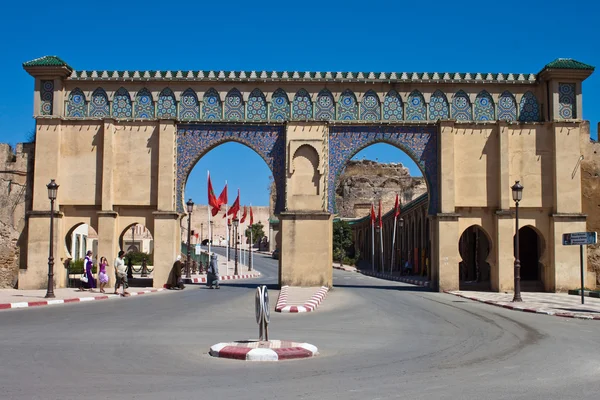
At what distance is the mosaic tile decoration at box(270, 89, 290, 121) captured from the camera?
83.3 feet

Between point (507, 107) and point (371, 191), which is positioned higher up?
point (371, 191)

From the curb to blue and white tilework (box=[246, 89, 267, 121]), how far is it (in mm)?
16535

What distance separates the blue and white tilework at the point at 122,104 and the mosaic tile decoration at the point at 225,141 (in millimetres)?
1855

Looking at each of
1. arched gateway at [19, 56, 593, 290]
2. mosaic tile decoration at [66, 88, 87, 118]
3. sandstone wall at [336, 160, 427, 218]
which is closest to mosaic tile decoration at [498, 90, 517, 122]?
arched gateway at [19, 56, 593, 290]

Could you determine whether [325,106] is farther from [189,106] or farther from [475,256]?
[475,256]

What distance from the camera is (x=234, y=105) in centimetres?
2547

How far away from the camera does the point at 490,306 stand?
1966cm

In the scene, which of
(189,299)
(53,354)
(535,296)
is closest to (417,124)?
(535,296)

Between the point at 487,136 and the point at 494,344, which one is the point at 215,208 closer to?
the point at 487,136

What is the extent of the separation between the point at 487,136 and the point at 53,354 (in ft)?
62.6

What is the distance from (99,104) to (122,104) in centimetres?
79

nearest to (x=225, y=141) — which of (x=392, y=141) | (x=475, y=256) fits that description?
(x=392, y=141)

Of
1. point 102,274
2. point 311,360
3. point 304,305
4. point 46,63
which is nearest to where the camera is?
point 311,360

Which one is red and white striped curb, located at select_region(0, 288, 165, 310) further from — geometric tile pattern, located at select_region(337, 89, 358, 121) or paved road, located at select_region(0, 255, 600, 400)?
geometric tile pattern, located at select_region(337, 89, 358, 121)
